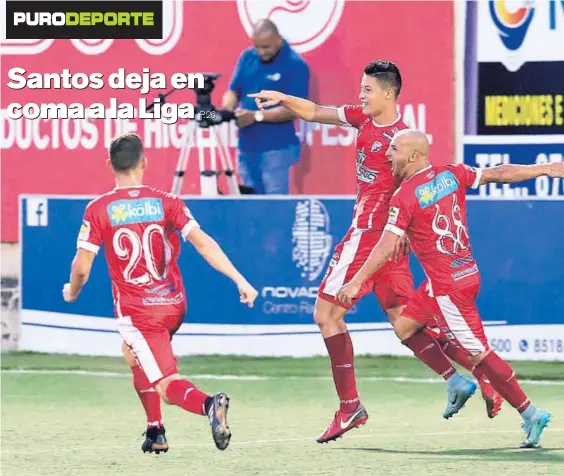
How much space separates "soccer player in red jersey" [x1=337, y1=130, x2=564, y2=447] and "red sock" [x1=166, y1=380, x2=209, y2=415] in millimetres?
1010

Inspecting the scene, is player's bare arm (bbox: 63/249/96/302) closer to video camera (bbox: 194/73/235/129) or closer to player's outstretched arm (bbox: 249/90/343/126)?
player's outstretched arm (bbox: 249/90/343/126)

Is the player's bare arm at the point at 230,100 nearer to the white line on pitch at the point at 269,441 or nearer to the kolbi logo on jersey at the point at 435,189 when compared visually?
the white line on pitch at the point at 269,441

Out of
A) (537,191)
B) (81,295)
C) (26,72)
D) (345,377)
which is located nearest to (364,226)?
(345,377)

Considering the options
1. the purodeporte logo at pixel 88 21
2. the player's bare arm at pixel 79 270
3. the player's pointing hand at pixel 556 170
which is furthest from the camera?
the purodeporte logo at pixel 88 21

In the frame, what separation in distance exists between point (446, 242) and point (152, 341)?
5.60ft

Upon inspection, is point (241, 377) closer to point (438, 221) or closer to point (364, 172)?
point (364, 172)

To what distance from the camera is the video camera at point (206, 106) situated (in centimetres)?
1446

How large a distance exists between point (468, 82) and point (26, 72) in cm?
428

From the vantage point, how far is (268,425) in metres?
9.68

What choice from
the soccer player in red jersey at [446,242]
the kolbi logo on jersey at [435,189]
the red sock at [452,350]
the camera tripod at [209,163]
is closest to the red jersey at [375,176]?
the soccer player in red jersey at [446,242]

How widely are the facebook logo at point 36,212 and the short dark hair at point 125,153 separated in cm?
525

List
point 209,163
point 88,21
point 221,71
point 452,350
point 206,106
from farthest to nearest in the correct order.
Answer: point 88,21, point 221,71, point 209,163, point 206,106, point 452,350

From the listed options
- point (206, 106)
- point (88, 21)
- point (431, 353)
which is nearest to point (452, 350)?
point (431, 353)

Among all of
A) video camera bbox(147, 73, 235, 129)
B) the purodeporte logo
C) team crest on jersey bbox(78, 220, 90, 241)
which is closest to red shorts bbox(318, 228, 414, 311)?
team crest on jersey bbox(78, 220, 90, 241)
